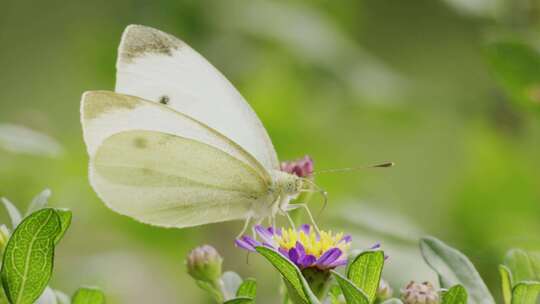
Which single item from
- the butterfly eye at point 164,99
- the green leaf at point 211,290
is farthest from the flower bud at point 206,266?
the butterfly eye at point 164,99

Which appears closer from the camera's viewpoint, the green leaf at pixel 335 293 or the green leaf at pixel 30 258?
the green leaf at pixel 30 258

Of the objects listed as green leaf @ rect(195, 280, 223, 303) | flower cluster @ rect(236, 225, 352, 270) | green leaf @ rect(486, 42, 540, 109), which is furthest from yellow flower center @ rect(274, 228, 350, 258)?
green leaf @ rect(486, 42, 540, 109)

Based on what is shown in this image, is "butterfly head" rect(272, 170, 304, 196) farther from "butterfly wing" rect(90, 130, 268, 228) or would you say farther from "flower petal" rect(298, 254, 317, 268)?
"flower petal" rect(298, 254, 317, 268)

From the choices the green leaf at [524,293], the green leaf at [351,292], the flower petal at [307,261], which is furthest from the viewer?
the flower petal at [307,261]

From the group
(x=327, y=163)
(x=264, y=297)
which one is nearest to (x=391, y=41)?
(x=327, y=163)

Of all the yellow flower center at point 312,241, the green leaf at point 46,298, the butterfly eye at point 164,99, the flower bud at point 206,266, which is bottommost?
the green leaf at point 46,298

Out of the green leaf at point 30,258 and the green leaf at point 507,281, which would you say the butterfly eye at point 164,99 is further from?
the green leaf at point 507,281

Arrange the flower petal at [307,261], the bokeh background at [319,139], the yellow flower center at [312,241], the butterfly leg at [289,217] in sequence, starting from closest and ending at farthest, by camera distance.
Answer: the flower petal at [307,261] < the yellow flower center at [312,241] < the butterfly leg at [289,217] < the bokeh background at [319,139]
